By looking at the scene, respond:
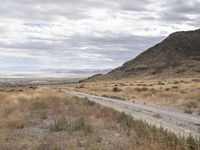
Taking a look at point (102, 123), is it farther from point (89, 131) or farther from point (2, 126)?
point (2, 126)

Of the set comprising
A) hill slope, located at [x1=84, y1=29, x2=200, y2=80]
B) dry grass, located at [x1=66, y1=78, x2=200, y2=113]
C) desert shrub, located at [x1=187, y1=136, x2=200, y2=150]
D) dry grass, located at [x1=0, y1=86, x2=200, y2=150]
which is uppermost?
hill slope, located at [x1=84, y1=29, x2=200, y2=80]

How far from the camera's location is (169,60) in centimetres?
15938

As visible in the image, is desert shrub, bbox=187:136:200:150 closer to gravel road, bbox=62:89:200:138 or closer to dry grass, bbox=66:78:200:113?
gravel road, bbox=62:89:200:138

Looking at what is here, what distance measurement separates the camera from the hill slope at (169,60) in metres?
146

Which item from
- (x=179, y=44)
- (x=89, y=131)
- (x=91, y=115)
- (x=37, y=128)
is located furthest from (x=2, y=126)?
(x=179, y=44)

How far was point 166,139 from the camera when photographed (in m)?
11.9

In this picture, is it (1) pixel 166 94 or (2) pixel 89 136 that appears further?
(1) pixel 166 94

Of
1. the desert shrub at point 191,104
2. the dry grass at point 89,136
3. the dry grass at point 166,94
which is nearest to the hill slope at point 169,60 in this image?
the dry grass at point 166,94

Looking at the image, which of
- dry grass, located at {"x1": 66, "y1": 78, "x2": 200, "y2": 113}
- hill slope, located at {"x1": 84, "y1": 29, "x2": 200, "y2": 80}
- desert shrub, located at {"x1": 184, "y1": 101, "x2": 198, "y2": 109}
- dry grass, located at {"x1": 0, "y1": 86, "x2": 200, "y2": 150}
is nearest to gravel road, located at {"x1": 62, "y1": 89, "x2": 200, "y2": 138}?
dry grass, located at {"x1": 0, "y1": 86, "x2": 200, "y2": 150}

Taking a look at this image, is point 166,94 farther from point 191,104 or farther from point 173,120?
point 173,120

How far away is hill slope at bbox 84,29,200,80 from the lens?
146m

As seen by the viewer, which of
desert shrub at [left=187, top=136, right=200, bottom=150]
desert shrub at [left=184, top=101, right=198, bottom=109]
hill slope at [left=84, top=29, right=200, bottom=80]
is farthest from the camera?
hill slope at [left=84, top=29, right=200, bottom=80]

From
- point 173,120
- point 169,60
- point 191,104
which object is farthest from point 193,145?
point 169,60

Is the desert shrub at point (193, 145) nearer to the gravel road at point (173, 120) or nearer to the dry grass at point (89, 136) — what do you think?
the dry grass at point (89, 136)
